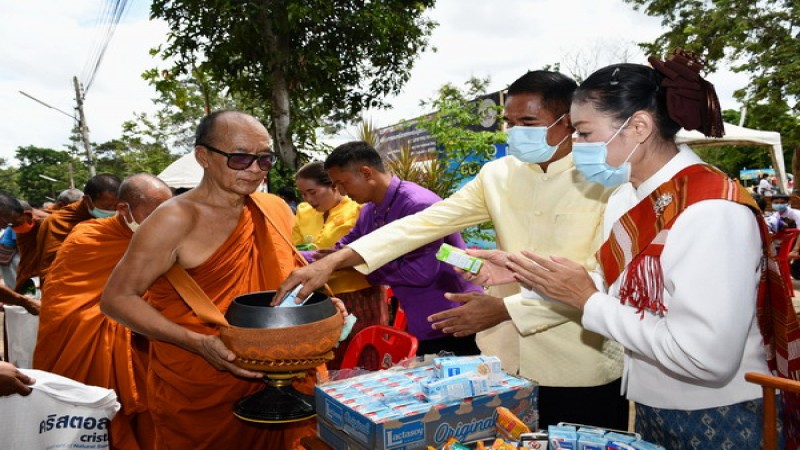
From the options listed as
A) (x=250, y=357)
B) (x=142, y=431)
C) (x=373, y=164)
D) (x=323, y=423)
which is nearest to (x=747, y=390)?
(x=323, y=423)

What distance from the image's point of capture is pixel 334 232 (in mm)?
4676

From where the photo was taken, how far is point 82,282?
11.4 feet

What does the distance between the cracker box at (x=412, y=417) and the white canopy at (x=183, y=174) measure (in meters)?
11.3

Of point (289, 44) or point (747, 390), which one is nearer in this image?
point (747, 390)

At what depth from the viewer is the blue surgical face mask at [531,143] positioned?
7.31ft

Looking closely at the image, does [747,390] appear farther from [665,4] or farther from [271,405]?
[665,4]

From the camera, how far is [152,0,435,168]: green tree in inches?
423

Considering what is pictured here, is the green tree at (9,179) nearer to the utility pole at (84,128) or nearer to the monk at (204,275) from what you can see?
the utility pole at (84,128)

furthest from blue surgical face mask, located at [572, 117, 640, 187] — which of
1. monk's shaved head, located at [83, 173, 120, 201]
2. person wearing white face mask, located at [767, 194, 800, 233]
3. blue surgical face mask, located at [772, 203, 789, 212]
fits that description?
blue surgical face mask, located at [772, 203, 789, 212]

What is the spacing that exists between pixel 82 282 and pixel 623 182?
325 cm

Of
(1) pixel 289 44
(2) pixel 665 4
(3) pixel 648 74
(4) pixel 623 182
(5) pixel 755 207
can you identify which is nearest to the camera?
(5) pixel 755 207

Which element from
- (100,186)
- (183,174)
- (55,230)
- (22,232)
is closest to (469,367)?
(100,186)

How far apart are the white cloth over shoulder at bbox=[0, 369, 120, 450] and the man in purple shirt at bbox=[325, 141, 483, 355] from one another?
1.51 metres

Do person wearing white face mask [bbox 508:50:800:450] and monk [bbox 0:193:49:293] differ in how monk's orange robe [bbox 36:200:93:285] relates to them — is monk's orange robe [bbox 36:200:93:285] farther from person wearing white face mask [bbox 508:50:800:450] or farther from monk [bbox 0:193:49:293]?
person wearing white face mask [bbox 508:50:800:450]
